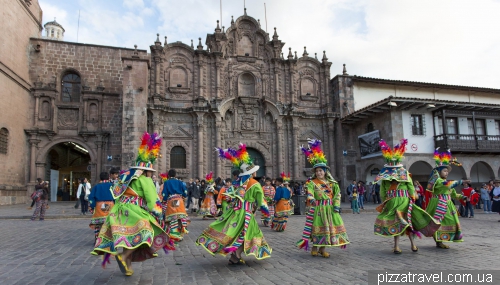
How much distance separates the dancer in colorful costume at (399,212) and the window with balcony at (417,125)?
57.3 feet

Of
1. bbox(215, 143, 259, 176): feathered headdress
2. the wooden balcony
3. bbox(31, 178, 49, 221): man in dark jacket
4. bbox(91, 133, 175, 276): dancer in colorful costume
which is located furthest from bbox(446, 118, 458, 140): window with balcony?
bbox(31, 178, 49, 221): man in dark jacket

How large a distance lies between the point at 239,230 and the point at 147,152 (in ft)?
6.38

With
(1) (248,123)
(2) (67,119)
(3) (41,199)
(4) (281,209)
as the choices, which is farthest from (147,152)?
(2) (67,119)

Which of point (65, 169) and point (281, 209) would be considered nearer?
point (281, 209)

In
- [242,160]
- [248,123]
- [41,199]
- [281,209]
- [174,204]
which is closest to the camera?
[242,160]

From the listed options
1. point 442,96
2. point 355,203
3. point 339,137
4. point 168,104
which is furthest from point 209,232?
point 442,96

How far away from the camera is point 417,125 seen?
23.2 m

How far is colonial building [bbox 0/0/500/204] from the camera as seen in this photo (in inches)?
885

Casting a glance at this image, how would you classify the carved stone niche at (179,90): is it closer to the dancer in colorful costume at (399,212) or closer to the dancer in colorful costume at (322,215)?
the dancer in colorful costume at (322,215)

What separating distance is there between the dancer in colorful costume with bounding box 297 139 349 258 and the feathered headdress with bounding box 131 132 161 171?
2957 mm

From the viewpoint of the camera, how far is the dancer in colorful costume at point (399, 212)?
684 cm

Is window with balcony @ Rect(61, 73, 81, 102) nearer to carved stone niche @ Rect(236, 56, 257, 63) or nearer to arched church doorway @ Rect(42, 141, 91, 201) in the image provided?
arched church doorway @ Rect(42, 141, 91, 201)

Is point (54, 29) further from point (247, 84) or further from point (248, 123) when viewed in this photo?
point (248, 123)

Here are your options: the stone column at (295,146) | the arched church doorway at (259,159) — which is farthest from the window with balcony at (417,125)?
the arched church doorway at (259,159)
